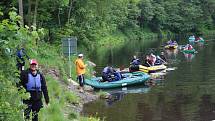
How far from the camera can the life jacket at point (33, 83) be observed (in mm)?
8578

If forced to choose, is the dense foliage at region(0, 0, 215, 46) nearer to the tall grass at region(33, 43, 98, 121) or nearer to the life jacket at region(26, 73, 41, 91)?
the tall grass at region(33, 43, 98, 121)

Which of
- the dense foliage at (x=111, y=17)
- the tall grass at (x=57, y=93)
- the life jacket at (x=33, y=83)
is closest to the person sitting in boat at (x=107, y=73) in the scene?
the tall grass at (x=57, y=93)

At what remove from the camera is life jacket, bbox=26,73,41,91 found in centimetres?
858

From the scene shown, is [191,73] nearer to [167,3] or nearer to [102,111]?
[102,111]

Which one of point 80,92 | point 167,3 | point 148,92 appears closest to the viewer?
point 80,92

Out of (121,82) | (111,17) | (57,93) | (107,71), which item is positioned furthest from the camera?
(111,17)

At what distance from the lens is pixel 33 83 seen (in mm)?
8602

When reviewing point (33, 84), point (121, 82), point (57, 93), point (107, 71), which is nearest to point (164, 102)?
point (57, 93)

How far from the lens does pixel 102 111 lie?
1591 cm

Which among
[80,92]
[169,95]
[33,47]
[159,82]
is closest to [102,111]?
[80,92]

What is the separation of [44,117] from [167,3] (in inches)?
3051

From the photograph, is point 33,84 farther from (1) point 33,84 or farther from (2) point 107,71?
(2) point 107,71

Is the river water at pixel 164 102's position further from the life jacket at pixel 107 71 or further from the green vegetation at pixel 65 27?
the green vegetation at pixel 65 27

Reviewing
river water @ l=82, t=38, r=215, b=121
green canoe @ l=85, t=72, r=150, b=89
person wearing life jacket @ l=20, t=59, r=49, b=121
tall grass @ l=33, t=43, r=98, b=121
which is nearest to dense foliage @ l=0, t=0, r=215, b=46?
tall grass @ l=33, t=43, r=98, b=121
